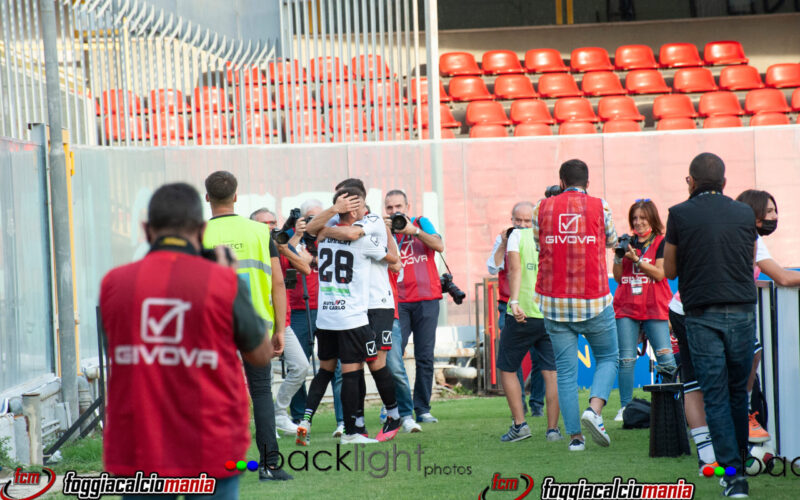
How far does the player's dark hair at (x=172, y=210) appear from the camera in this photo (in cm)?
302

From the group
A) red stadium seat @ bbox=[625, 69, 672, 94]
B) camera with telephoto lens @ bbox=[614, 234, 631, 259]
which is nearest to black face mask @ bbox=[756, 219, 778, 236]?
camera with telephoto lens @ bbox=[614, 234, 631, 259]

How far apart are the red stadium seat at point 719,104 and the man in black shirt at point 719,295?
11.9 metres

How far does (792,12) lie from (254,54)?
13.1 metres

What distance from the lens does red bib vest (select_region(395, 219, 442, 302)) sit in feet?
27.1

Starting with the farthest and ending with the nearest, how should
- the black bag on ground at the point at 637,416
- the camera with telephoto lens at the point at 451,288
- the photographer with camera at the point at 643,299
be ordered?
the camera with telephoto lens at the point at 451,288
the photographer with camera at the point at 643,299
the black bag on ground at the point at 637,416

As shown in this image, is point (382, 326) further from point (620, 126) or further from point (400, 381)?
point (620, 126)

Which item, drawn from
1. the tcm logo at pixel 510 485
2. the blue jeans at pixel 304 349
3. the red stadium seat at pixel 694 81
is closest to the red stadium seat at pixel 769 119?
the red stadium seat at pixel 694 81

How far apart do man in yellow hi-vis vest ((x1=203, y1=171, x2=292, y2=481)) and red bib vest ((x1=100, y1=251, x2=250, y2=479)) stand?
2389 mm

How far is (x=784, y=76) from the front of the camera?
708 inches

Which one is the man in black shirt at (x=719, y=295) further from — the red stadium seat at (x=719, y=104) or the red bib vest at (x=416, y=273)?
the red stadium seat at (x=719, y=104)

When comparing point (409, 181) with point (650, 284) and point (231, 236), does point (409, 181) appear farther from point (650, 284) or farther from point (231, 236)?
point (231, 236)

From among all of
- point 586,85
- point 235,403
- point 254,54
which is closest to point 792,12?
point 586,85

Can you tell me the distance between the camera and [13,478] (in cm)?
609

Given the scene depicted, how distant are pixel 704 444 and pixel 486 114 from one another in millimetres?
11137
